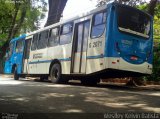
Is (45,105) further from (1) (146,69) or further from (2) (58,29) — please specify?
(2) (58,29)

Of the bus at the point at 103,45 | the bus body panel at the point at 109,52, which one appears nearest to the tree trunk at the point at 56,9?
the bus at the point at 103,45

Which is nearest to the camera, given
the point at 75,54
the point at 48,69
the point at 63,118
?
the point at 63,118

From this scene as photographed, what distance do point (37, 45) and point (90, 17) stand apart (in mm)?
A: 5791

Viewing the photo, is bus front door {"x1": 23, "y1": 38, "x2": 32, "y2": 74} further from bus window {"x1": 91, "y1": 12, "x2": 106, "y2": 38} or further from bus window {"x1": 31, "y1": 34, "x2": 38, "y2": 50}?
bus window {"x1": 91, "y1": 12, "x2": 106, "y2": 38}

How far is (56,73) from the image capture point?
1581 centimetres

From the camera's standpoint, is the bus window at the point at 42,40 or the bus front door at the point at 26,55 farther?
the bus front door at the point at 26,55

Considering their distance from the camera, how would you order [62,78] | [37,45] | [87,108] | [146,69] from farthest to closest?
1. [37,45]
2. [62,78]
3. [146,69]
4. [87,108]

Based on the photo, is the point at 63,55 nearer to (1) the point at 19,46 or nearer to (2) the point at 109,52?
(2) the point at 109,52

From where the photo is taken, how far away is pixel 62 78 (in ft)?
49.8

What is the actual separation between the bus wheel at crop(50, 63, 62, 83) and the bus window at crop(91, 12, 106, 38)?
317cm

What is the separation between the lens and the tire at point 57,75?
49.8 feet

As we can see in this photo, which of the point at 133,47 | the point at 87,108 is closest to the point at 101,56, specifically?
the point at 133,47

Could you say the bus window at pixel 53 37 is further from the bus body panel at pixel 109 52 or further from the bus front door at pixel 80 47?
the bus front door at pixel 80 47

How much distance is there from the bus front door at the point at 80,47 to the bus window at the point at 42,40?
11.0 feet
